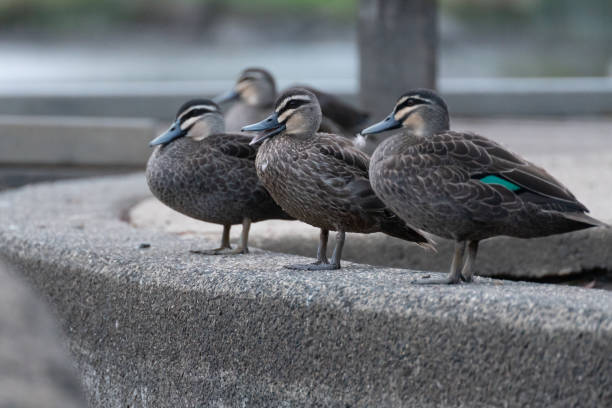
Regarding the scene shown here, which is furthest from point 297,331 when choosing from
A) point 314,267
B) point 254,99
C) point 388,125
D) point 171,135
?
point 254,99

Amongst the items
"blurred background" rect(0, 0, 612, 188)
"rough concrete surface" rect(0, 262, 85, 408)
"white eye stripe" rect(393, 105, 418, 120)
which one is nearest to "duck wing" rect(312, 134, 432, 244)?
"white eye stripe" rect(393, 105, 418, 120)

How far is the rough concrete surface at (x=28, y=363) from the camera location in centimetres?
201

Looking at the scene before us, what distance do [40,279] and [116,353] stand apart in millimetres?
607

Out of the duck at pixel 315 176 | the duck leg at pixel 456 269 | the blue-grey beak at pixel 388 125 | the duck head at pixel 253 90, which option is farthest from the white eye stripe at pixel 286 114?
the duck head at pixel 253 90

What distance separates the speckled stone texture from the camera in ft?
11.9

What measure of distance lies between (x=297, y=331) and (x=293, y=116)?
1039mm

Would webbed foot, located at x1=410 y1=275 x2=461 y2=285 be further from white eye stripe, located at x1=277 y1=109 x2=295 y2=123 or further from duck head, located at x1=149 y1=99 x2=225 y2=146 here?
duck head, located at x1=149 y1=99 x2=225 y2=146

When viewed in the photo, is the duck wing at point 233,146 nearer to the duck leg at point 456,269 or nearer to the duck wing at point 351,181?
the duck wing at point 351,181

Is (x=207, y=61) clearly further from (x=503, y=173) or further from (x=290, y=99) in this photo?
(x=503, y=173)

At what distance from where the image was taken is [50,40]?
1251 inches

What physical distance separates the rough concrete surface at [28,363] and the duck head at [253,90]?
17.0 feet

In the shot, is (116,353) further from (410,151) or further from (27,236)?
(410,151)

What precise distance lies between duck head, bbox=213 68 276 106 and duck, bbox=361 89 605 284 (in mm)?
3166

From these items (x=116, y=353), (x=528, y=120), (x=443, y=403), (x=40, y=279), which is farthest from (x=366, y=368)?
(x=528, y=120)
